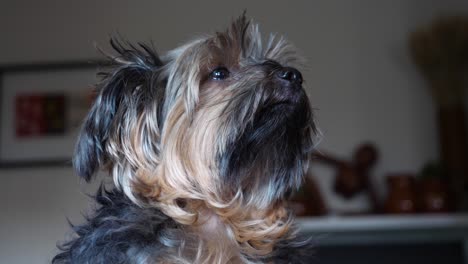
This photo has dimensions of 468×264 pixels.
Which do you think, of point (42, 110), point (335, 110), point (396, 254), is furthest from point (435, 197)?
point (42, 110)

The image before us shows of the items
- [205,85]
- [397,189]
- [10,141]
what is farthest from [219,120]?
[10,141]

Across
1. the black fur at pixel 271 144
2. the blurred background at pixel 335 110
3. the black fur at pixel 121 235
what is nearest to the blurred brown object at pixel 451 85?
the blurred background at pixel 335 110

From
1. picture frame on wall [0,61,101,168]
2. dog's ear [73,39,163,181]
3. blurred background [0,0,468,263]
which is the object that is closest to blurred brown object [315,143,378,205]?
blurred background [0,0,468,263]

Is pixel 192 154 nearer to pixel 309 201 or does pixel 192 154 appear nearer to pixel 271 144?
pixel 271 144

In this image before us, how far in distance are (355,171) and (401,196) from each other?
25cm

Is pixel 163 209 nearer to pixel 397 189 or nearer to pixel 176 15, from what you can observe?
pixel 397 189

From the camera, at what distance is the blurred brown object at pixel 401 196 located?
240cm

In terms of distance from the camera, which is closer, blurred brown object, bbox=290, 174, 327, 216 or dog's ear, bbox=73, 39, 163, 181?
dog's ear, bbox=73, 39, 163, 181

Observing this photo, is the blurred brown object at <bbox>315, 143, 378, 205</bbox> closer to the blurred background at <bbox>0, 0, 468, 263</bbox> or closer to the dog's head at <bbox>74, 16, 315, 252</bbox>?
the blurred background at <bbox>0, 0, 468, 263</bbox>

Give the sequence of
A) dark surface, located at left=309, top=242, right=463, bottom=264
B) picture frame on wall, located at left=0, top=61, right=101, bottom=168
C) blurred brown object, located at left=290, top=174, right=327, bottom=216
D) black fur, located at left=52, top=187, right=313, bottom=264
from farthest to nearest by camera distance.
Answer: picture frame on wall, located at left=0, top=61, right=101, bottom=168 < blurred brown object, located at left=290, top=174, right=327, bottom=216 < dark surface, located at left=309, top=242, right=463, bottom=264 < black fur, located at left=52, top=187, right=313, bottom=264

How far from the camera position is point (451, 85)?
249 cm

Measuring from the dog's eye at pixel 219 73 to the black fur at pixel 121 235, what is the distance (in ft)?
0.97

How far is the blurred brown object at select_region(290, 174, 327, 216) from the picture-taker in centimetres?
250

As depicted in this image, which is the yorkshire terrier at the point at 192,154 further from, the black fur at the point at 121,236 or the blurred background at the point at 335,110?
the blurred background at the point at 335,110
